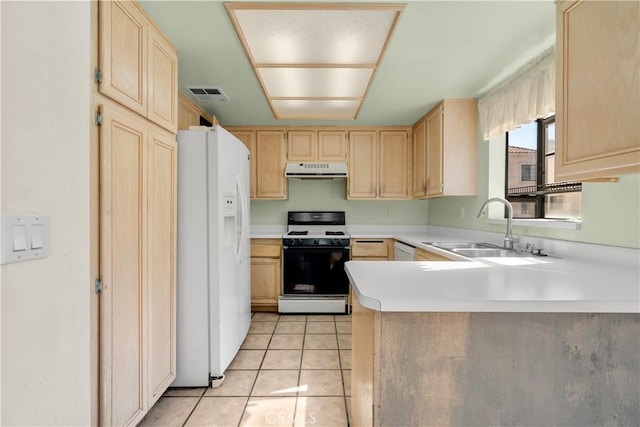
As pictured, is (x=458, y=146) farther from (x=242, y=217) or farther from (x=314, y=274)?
(x=242, y=217)

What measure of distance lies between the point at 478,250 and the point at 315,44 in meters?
1.85

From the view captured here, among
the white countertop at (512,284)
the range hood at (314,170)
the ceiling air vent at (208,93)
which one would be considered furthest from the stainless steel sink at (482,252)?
the ceiling air vent at (208,93)

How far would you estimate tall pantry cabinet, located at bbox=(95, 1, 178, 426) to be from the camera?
1260mm

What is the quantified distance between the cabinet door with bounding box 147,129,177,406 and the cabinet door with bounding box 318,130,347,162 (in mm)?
2092

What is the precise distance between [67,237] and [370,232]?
11.2 feet

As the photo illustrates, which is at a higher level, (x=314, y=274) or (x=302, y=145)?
(x=302, y=145)

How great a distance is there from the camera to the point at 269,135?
12.1 feet

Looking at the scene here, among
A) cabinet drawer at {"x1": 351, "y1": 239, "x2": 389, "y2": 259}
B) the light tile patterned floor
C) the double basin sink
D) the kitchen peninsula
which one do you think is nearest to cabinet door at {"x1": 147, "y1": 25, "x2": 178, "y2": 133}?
the kitchen peninsula

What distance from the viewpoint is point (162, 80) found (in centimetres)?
175

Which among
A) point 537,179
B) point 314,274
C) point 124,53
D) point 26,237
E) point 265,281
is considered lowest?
point 265,281

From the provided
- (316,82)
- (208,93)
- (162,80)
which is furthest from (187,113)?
(316,82)

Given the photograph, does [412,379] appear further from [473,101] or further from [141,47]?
[473,101]

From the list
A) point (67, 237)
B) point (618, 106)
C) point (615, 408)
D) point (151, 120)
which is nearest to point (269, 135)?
point (151, 120)

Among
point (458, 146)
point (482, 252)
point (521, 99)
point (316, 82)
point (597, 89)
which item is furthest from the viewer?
point (458, 146)
